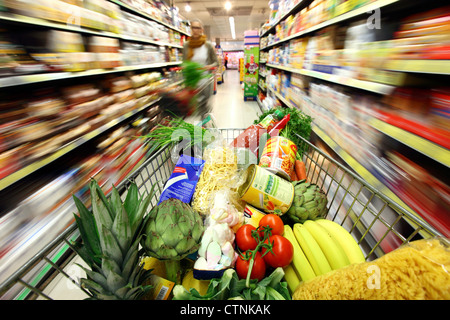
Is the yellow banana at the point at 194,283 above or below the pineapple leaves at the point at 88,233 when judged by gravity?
below

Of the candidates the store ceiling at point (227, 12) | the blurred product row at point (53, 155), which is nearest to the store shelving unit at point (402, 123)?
the blurred product row at point (53, 155)

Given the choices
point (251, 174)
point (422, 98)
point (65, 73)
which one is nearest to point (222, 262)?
point (251, 174)

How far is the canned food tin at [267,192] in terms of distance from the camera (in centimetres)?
94

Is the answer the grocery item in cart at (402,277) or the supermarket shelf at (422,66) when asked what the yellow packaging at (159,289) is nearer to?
the grocery item in cart at (402,277)

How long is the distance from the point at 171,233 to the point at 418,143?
109 centimetres

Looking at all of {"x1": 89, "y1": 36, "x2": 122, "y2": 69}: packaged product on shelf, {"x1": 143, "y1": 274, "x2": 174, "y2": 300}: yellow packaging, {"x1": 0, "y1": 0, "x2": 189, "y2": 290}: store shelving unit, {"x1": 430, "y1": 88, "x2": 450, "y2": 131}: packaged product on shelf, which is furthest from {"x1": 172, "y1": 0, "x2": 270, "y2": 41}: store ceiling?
{"x1": 143, "y1": 274, "x2": 174, "y2": 300}: yellow packaging

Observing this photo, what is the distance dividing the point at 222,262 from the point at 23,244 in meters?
1.52

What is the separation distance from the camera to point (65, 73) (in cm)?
165

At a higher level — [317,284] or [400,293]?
[400,293]

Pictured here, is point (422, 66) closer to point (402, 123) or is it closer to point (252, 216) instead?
point (402, 123)

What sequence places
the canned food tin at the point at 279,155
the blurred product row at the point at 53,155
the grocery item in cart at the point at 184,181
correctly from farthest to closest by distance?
the blurred product row at the point at 53,155 < the canned food tin at the point at 279,155 < the grocery item in cart at the point at 184,181

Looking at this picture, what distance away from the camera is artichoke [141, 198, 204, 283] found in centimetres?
66

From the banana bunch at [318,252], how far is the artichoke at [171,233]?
406 millimetres
